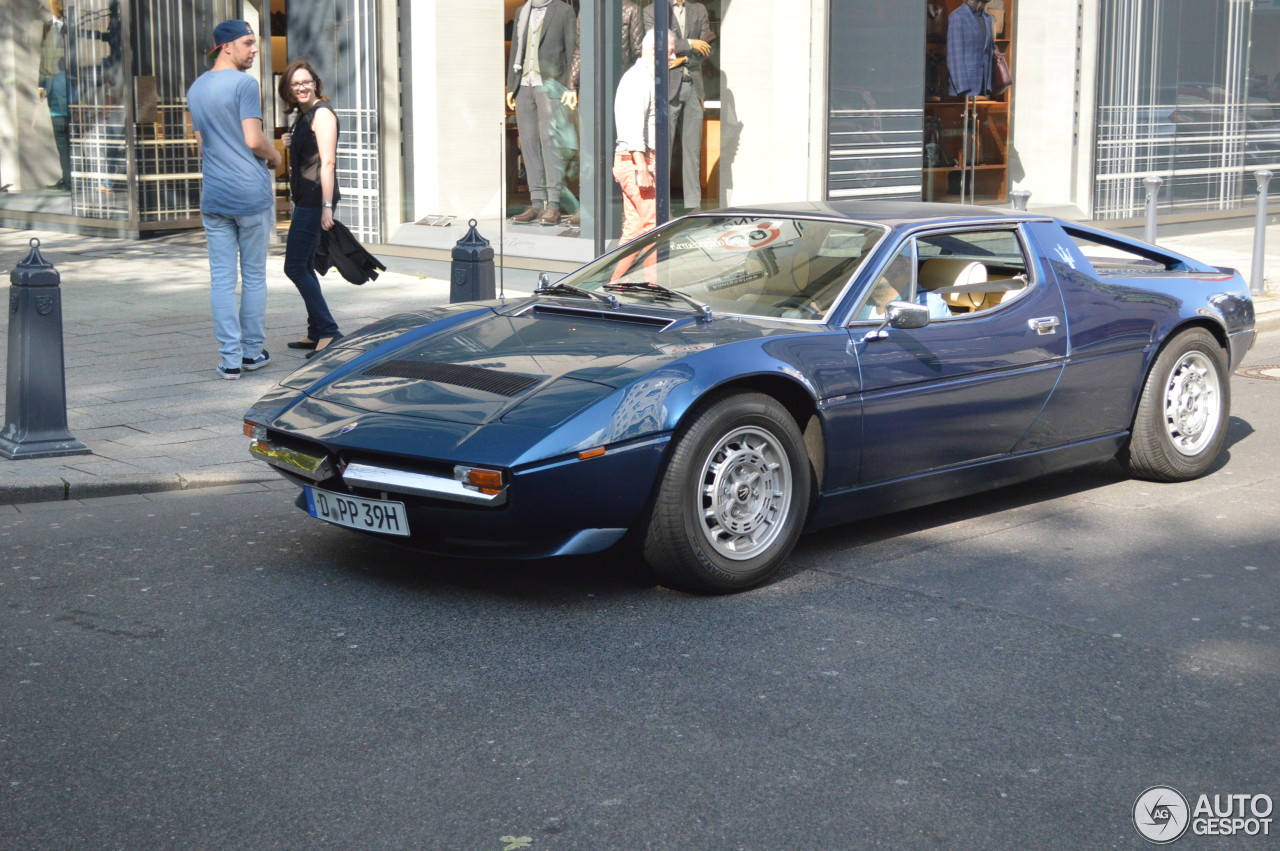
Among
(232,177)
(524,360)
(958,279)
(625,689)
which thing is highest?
(232,177)

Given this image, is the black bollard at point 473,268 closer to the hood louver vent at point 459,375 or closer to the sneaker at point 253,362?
the sneaker at point 253,362

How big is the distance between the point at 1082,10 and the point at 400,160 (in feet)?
26.1

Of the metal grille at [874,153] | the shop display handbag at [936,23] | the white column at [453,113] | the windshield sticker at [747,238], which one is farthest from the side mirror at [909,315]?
the shop display handbag at [936,23]

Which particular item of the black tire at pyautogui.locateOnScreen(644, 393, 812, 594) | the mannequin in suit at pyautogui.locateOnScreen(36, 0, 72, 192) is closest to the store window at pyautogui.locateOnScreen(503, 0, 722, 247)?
the mannequin in suit at pyautogui.locateOnScreen(36, 0, 72, 192)

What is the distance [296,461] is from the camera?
5230 millimetres

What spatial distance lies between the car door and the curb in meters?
3.02

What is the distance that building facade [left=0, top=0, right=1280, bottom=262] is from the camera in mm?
Answer: 14406

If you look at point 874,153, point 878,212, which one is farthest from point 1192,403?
point 874,153

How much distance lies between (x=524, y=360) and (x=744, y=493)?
90cm

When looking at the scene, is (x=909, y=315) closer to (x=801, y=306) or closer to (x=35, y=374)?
(x=801, y=306)

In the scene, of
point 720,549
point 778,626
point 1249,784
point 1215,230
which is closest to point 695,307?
point 720,549

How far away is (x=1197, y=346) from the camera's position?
684cm

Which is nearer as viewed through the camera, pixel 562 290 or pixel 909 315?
pixel 909 315

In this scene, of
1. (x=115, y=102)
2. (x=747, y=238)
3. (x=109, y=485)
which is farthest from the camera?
(x=115, y=102)
